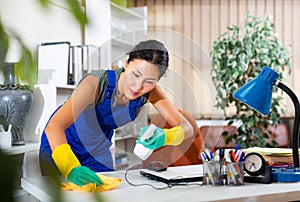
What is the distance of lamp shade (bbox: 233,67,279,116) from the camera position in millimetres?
1517

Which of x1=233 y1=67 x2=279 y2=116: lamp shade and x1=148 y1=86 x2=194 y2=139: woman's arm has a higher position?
x1=233 y1=67 x2=279 y2=116: lamp shade

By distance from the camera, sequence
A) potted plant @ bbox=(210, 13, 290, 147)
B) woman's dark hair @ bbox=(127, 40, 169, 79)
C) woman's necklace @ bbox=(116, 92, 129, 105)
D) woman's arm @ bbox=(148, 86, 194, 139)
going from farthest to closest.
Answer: potted plant @ bbox=(210, 13, 290, 147) → woman's arm @ bbox=(148, 86, 194, 139) → woman's necklace @ bbox=(116, 92, 129, 105) → woman's dark hair @ bbox=(127, 40, 169, 79)

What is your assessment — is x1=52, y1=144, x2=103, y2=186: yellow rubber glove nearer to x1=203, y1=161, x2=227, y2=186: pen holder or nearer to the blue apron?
the blue apron

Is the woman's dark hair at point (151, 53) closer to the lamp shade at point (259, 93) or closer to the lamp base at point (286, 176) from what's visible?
the lamp shade at point (259, 93)

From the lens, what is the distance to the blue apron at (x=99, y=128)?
169 cm

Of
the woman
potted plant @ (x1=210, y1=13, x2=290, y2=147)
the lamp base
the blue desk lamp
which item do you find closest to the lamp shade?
the blue desk lamp

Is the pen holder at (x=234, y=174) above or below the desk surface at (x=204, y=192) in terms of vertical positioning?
above

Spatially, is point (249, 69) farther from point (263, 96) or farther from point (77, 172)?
point (77, 172)

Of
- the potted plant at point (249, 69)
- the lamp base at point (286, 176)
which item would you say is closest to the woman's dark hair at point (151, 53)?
the lamp base at point (286, 176)

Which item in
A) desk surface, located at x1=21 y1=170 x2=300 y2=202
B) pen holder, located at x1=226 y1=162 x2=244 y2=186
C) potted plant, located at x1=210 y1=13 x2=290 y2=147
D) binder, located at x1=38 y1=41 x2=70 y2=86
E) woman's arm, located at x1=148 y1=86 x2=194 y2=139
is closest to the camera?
desk surface, located at x1=21 y1=170 x2=300 y2=202

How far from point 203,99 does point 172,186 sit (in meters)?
0.65

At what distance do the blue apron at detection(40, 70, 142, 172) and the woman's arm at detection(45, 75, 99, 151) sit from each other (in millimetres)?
51

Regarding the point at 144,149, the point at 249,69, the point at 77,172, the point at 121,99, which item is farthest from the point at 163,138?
the point at 249,69

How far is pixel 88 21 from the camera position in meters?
0.21
